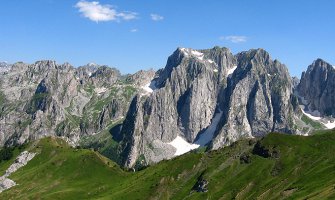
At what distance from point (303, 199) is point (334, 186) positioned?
1434 cm

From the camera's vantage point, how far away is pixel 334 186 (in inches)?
7549

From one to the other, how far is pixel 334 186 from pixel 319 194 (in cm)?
983

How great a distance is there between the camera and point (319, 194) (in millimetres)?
186875

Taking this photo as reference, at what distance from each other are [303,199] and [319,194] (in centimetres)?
943

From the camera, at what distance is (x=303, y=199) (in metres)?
194
